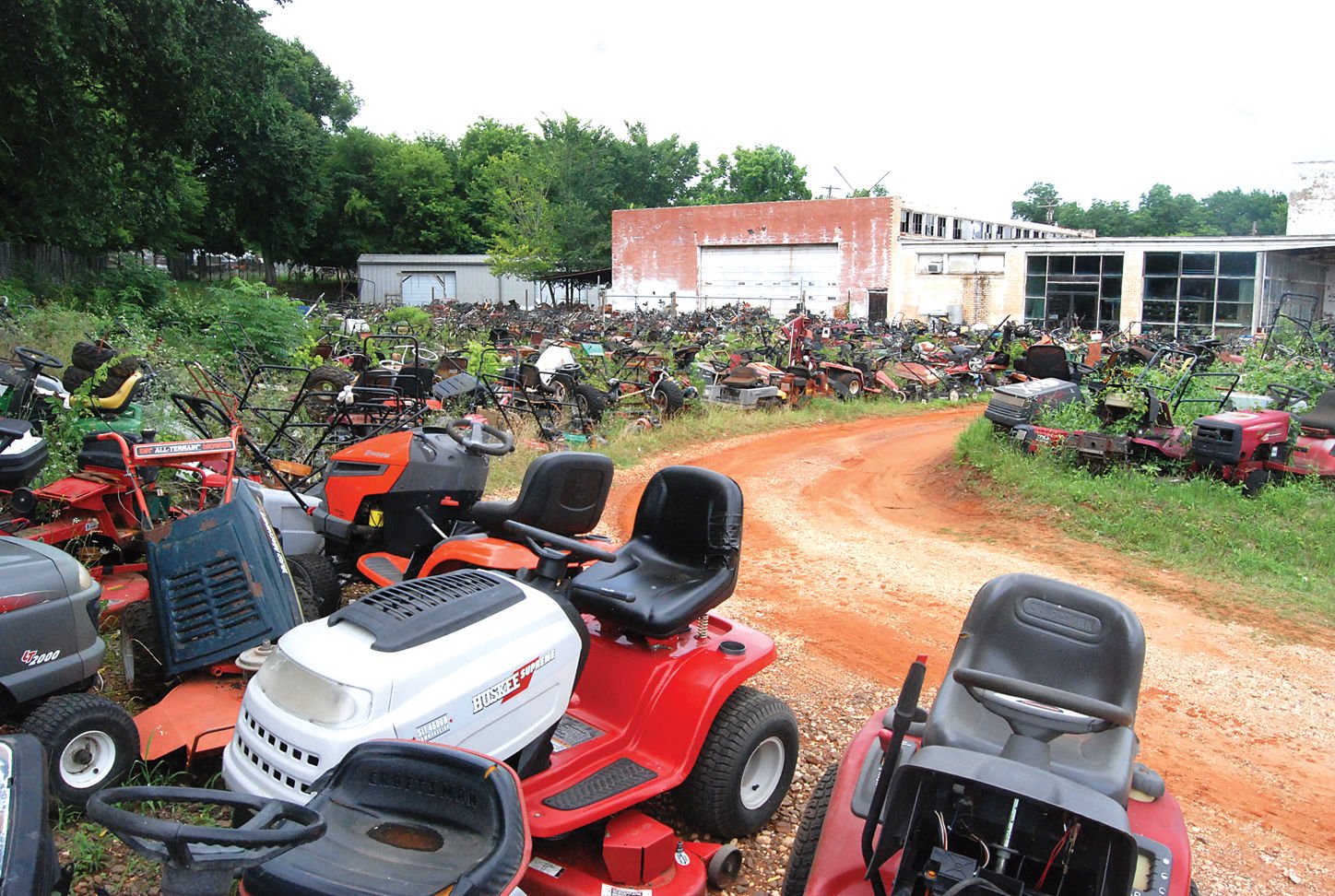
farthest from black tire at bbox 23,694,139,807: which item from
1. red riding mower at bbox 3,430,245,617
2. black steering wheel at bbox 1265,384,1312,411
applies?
black steering wheel at bbox 1265,384,1312,411

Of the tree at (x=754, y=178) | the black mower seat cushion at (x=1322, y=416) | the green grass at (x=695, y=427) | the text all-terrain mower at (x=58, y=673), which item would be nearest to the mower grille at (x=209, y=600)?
the text all-terrain mower at (x=58, y=673)

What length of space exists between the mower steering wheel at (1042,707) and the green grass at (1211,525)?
5155mm

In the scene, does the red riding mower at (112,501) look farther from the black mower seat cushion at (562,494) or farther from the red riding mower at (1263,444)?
the red riding mower at (1263,444)

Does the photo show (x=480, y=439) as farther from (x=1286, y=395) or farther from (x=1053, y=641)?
(x=1286, y=395)

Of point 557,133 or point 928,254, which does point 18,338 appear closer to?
point 928,254

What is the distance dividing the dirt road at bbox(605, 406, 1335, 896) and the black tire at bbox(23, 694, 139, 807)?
2137 mm

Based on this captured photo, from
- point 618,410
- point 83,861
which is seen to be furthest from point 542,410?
point 83,861

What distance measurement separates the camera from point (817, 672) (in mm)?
5047

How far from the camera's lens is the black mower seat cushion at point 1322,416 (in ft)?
30.0

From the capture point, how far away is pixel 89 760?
313cm

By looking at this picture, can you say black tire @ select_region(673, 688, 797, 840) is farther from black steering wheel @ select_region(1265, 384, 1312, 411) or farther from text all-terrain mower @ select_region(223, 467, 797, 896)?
black steering wheel @ select_region(1265, 384, 1312, 411)

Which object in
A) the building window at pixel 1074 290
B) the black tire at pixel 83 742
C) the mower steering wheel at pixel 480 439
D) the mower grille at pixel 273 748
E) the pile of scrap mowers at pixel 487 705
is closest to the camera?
the pile of scrap mowers at pixel 487 705

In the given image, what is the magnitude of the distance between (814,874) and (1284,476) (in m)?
8.52

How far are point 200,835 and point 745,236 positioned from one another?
36737 mm
